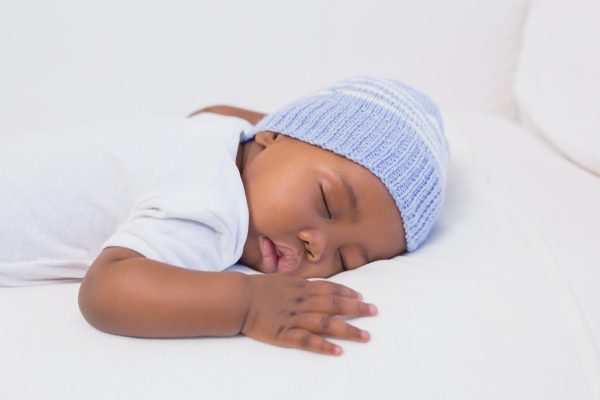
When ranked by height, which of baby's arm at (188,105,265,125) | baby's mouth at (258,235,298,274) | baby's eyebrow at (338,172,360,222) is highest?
baby's eyebrow at (338,172,360,222)

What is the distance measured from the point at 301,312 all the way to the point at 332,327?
0.05m

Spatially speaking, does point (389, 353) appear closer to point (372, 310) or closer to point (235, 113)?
point (372, 310)

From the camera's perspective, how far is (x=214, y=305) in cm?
77

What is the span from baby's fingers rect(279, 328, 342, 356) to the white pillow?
2.73ft

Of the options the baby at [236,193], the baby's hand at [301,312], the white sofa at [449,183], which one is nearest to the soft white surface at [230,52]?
the white sofa at [449,183]

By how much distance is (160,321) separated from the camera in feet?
2.51

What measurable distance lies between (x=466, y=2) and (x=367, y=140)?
931mm

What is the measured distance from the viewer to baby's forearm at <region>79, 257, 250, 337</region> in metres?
0.77

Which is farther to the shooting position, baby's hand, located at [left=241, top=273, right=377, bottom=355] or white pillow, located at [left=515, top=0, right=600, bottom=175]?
white pillow, located at [left=515, top=0, right=600, bottom=175]

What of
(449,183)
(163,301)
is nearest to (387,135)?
(449,183)

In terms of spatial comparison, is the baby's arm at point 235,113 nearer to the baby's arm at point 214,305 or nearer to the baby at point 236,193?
the baby at point 236,193

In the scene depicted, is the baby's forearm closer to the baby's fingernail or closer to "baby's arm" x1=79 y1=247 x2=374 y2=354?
"baby's arm" x1=79 y1=247 x2=374 y2=354

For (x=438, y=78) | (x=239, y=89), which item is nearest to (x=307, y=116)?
(x=239, y=89)

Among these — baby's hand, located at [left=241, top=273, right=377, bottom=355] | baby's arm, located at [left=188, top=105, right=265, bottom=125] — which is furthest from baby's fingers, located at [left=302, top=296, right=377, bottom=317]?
baby's arm, located at [left=188, top=105, right=265, bottom=125]
